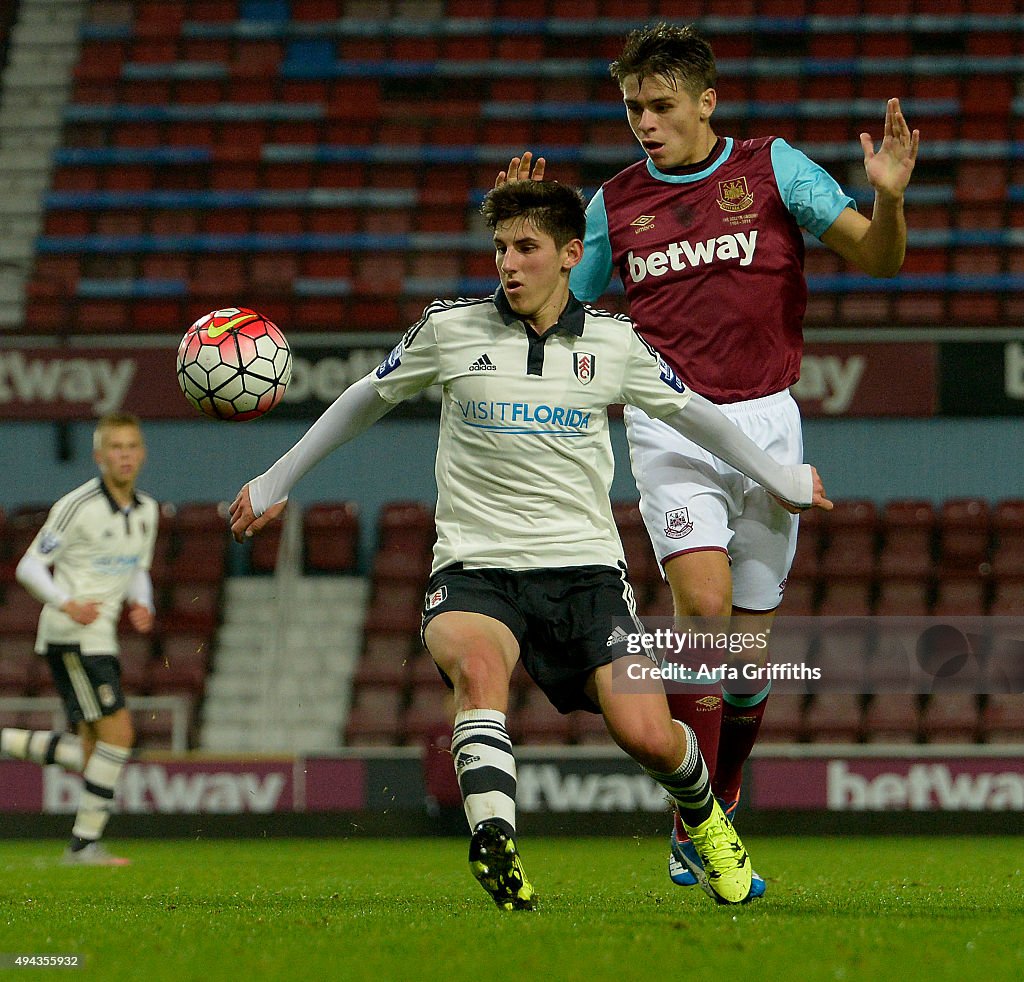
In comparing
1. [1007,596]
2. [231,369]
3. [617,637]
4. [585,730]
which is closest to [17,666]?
[585,730]

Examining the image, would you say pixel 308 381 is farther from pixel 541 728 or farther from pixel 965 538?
pixel 965 538

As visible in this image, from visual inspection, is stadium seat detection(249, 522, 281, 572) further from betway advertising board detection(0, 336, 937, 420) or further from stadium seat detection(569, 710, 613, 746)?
stadium seat detection(569, 710, 613, 746)

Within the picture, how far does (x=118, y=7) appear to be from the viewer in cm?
1794

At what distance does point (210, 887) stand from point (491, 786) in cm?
227

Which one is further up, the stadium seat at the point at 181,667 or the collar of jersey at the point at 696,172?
the collar of jersey at the point at 696,172

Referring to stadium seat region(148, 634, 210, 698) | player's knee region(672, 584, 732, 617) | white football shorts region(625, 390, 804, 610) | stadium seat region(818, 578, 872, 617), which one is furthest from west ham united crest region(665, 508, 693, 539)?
stadium seat region(148, 634, 210, 698)

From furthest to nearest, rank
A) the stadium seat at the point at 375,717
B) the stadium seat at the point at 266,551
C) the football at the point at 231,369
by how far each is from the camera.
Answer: the stadium seat at the point at 266,551 → the stadium seat at the point at 375,717 → the football at the point at 231,369

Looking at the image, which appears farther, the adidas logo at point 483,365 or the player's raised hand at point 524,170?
the player's raised hand at point 524,170

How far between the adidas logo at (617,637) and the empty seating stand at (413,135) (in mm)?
9549

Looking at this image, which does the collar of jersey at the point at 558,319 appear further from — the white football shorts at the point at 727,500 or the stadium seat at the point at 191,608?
the stadium seat at the point at 191,608

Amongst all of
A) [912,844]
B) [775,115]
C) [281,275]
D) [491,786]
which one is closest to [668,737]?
[491,786]

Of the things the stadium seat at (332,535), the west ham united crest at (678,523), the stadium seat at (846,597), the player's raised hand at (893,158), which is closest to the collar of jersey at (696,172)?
the player's raised hand at (893,158)

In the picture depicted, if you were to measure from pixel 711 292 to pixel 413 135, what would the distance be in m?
11.3

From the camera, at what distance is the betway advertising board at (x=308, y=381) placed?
12594mm
